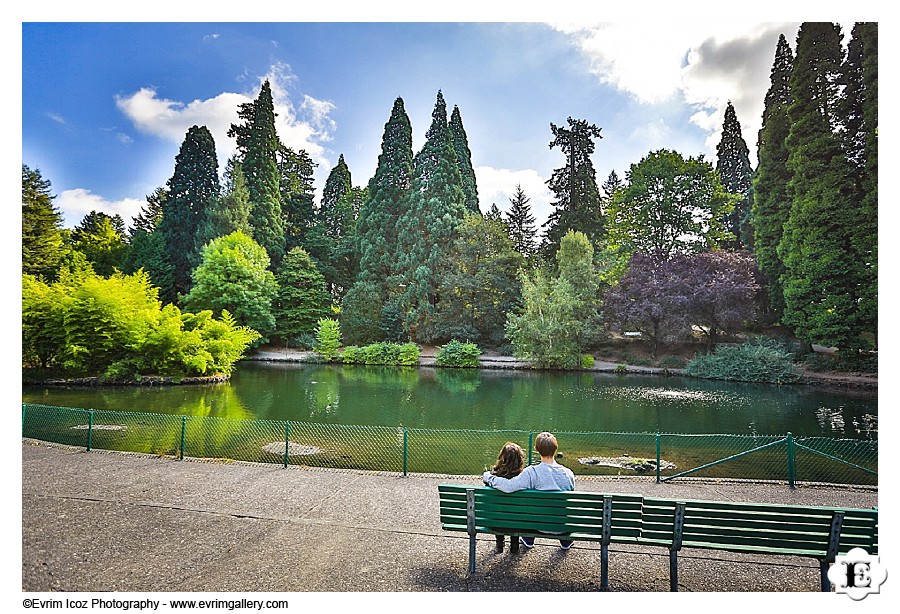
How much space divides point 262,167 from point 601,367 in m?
19.9

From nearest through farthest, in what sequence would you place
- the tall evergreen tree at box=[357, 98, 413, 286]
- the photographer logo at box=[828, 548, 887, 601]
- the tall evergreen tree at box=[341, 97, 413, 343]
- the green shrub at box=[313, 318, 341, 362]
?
the photographer logo at box=[828, 548, 887, 601] → the green shrub at box=[313, 318, 341, 362] → the tall evergreen tree at box=[341, 97, 413, 343] → the tall evergreen tree at box=[357, 98, 413, 286]

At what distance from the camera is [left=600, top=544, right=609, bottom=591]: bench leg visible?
2545mm

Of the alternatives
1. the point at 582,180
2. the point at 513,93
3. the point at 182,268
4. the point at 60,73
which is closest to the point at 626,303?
the point at 582,180

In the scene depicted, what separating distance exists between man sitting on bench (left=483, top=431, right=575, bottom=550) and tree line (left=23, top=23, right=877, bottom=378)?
1011cm

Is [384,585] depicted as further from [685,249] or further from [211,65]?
[685,249]

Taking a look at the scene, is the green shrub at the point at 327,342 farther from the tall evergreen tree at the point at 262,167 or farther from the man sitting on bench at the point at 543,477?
the man sitting on bench at the point at 543,477

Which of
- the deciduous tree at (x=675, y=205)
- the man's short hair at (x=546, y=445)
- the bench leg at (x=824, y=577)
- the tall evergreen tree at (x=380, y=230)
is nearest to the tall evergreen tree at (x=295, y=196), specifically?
the tall evergreen tree at (x=380, y=230)

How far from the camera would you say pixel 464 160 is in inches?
1061

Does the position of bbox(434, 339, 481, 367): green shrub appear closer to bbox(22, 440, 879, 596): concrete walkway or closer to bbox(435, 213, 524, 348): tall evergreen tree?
bbox(435, 213, 524, 348): tall evergreen tree

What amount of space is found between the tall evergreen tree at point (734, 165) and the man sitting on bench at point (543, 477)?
75.4 ft

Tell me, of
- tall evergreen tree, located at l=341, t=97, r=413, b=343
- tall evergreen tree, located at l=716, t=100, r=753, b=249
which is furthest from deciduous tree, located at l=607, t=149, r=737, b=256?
tall evergreen tree, located at l=341, t=97, r=413, b=343
